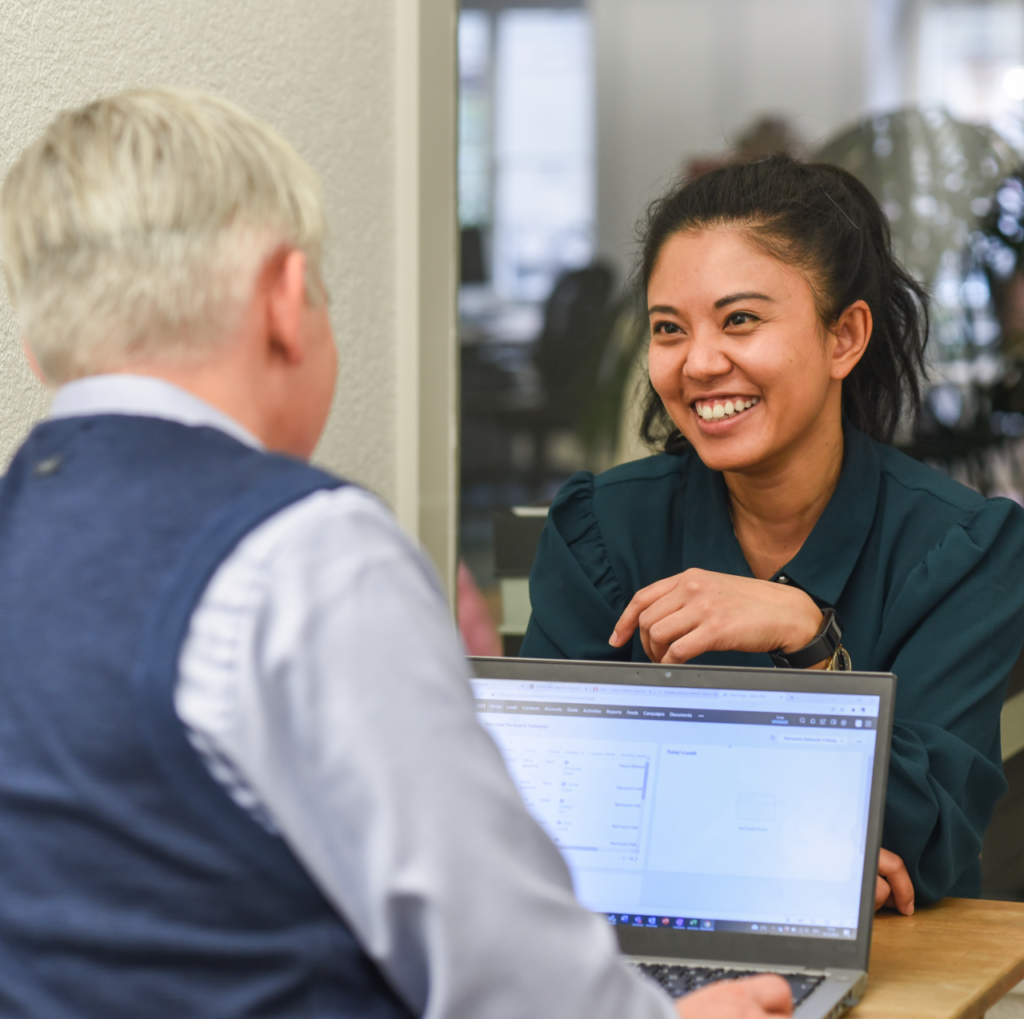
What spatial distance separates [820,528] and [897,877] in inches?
15.1

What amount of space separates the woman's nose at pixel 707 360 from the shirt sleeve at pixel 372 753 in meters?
0.79

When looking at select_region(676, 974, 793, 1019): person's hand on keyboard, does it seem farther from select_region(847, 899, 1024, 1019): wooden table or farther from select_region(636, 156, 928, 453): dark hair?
select_region(636, 156, 928, 453): dark hair

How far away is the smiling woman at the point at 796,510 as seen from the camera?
1.13 m

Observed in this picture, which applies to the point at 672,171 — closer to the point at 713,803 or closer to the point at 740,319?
the point at 740,319

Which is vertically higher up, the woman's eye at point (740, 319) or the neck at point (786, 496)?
the woman's eye at point (740, 319)

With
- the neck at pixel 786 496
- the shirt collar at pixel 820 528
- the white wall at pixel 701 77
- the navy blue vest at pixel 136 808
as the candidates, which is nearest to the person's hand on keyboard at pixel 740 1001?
the navy blue vest at pixel 136 808

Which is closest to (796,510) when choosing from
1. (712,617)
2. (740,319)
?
(740,319)

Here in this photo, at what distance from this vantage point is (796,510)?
1389 mm

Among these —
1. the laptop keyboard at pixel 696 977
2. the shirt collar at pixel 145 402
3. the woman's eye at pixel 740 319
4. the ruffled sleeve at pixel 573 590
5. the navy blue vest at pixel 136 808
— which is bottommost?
the laptop keyboard at pixel 696 977

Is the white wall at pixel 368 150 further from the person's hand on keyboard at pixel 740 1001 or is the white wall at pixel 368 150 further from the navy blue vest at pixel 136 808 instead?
the person's hand on keyboard at pixel 740 1001

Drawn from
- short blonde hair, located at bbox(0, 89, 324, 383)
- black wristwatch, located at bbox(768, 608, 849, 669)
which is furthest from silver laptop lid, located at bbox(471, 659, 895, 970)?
short blonde hair, located at bbox(0, 89, 324, 383)

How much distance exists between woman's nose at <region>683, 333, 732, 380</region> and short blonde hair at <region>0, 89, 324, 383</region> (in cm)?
72

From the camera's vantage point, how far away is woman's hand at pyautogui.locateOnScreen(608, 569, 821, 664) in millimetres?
1079

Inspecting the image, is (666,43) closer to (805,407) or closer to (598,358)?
(598,358)
